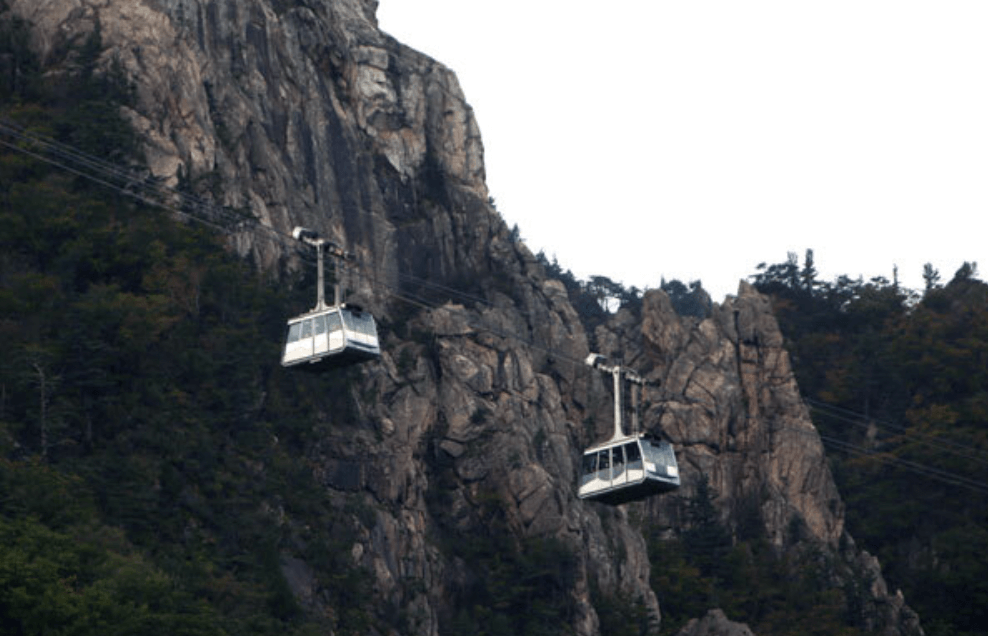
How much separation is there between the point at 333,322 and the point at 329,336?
1.88ft

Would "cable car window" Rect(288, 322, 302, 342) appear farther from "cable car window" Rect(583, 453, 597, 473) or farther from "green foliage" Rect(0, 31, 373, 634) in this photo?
"cable car window" Rect(583, 453, 597, 473)

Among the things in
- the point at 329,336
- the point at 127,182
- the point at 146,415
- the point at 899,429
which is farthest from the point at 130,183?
the point at 899,429

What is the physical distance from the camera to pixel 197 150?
106 metres

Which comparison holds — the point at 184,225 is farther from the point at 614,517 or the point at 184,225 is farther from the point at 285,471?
the point at 614,517

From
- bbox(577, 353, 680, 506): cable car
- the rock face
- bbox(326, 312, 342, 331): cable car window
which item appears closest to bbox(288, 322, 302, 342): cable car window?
bbox(326, 312, 342, 331): cable car window

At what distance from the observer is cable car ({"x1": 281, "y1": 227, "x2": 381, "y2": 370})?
2844 inches

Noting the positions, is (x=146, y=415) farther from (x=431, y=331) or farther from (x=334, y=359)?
(x=431, y=331)

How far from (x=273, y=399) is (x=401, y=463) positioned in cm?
790

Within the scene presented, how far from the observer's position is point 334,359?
72938mm

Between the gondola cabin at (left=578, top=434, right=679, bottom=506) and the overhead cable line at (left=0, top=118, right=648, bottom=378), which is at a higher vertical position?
the overhead cable line at (left=0, top=118, right=648, bottom=378)

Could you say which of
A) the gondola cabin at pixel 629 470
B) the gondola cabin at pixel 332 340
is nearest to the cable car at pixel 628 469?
the gondola cabin at pixel 629 470

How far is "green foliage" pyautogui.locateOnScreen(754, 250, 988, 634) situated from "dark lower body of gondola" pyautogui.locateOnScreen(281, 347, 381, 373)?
57493 mm

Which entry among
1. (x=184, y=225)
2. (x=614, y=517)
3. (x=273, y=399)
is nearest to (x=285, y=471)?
(x=273, y=399)

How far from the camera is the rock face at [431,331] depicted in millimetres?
105062
